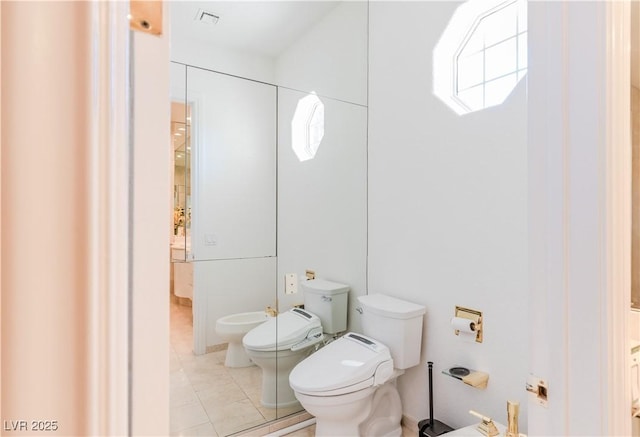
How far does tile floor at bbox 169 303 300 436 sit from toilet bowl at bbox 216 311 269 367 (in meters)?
0.04

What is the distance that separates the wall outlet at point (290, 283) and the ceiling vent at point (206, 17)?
175 cm

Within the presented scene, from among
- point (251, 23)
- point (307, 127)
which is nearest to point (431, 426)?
point (307, 127)

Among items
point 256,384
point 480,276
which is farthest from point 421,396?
point 256,384

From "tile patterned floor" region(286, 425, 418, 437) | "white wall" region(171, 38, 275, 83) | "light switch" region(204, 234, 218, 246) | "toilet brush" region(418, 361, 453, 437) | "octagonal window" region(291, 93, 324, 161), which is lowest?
"tile patterned floor" region(286, 425, 418, 437)

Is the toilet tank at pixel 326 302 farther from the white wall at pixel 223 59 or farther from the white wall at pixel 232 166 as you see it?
the white wall at pixel 223 59

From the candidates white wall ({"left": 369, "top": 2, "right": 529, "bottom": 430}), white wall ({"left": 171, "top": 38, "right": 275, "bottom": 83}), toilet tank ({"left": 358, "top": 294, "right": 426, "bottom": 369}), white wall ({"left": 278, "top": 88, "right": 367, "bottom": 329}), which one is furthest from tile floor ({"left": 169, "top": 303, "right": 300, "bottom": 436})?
white wall ({"left": 171, "top": 38, "right": 275, "bottom": 83})

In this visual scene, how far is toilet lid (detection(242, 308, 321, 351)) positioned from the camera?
222 cm

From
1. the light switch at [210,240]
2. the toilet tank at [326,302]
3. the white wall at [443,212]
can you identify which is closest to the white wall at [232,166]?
the light switch at [210,240]

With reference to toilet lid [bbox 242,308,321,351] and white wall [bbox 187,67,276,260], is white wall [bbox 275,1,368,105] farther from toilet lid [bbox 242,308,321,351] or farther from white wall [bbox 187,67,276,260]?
toilet lid [bbox 242,308,321,351]

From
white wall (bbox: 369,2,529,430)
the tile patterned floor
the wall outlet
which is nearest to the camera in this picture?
white wall (bbox: 369,2,529,430)

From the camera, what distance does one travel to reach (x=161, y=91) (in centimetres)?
41

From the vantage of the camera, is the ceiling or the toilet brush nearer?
the toilet brush

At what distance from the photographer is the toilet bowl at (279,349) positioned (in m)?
2.22

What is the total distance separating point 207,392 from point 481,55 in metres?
2.39
